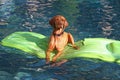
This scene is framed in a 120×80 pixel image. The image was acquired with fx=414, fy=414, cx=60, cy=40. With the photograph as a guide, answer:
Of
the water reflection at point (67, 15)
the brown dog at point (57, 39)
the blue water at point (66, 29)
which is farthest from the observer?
the water reflection at point (67, 15)

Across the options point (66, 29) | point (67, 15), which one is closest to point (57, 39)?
point (66, 29)

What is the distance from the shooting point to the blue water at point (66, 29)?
24.8 feet

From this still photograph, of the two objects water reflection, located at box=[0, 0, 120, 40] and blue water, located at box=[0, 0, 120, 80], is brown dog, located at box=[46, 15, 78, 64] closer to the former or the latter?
blue water, located at box=[0, 0, 120, 80]

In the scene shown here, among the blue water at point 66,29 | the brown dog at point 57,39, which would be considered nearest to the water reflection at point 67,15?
the blue water at point 66,29

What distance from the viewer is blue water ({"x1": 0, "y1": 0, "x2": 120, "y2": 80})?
7.57 metres

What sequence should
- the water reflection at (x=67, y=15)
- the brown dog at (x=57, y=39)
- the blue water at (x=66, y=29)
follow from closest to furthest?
the blue water at (x=66, y=29) → the brown dog at (x=57, y=39) → the water reflection at (x=67, y=15)

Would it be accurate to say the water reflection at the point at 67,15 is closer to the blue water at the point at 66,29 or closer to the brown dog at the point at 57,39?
the blue water at the point at 66,29

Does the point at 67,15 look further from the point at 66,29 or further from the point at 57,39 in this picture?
the point at 57,39

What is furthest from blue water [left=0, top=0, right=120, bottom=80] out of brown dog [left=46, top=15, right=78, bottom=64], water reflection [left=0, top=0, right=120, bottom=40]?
brown dog [left=46, top=15, right=78, bottom=64]

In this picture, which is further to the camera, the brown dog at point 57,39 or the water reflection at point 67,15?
the water reflection at point 67,15

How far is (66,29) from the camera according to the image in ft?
36.1

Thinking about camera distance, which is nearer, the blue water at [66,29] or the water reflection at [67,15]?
the blue water at [66,29]

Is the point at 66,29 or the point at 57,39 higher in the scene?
the point at 57,39

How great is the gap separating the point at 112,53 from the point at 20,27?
381 centimetres
